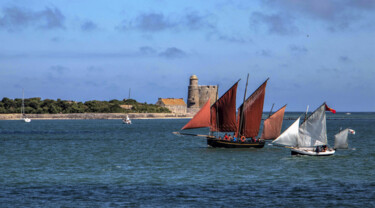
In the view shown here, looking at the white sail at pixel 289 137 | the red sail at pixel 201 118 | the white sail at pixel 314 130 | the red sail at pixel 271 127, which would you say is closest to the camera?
the white sail at pixel 314 130

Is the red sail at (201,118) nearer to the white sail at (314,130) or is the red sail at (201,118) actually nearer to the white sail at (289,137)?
the white sail at (289,137)

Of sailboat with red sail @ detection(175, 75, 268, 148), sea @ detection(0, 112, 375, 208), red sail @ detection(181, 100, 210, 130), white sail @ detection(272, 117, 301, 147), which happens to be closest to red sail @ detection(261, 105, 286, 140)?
sailboat with red sail @ detection(175, 75, 268, 148)

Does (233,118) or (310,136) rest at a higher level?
(233,118)

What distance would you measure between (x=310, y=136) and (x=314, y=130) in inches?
28.2

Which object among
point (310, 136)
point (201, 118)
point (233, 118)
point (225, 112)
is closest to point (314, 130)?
point (310, 136)

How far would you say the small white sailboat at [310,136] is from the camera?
4641cm

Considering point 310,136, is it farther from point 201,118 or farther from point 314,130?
point 201,118

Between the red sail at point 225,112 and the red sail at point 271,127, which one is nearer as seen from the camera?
the red sail at point 271,127

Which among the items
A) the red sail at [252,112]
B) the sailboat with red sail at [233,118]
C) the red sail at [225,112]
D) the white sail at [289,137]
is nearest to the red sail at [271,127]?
the sailboat with red sail at [233,118]

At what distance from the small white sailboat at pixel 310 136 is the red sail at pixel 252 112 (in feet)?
31.2

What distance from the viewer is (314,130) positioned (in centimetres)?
4678

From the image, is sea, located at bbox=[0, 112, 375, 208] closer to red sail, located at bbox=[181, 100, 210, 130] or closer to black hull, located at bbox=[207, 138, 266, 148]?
black hull, located at bbox=[207, 138, 266, 148]

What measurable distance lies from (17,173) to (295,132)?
22597 millimetres

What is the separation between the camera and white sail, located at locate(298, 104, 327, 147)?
46344mm
